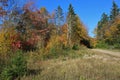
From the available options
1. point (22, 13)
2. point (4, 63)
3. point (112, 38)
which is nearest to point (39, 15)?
point (22, 13)

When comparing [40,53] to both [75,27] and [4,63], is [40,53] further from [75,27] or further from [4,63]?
[75,27]

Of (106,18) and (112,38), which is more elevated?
(106,18)

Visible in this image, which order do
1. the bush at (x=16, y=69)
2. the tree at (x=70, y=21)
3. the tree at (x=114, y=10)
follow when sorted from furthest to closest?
the tree at (x=114, y=10) → the tree at (x=70, y=21) → the bush at (x=16, y=69)

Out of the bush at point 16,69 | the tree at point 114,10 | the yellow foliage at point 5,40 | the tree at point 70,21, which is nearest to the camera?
the bush at point 16,69

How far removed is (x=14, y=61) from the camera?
1100cm

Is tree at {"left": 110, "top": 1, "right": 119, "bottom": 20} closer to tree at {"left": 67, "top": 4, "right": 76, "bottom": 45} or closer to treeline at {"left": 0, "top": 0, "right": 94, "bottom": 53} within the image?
tree at {"left": 67, "top": 4, "right": 76, "bottom": 45}

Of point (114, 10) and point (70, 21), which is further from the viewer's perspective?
point (114, 10)

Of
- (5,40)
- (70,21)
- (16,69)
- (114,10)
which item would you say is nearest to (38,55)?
(5,40)

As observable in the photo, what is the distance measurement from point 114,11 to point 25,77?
69.2 metres

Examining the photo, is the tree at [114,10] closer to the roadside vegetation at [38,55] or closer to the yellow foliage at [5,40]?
the roadside vegetation at [38,55]

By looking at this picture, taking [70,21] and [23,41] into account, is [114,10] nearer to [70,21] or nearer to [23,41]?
[70,21]

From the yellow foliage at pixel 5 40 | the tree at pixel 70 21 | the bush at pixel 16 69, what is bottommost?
the bush at pixel 16 69

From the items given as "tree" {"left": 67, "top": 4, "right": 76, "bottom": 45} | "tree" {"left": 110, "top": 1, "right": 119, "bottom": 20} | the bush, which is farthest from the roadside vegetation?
"tree" {"left": 110, "top": 1, "right": 119, "bottom": 20}

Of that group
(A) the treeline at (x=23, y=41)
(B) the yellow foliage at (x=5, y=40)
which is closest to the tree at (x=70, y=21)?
(A) the treeline at (x=23, y=41)
